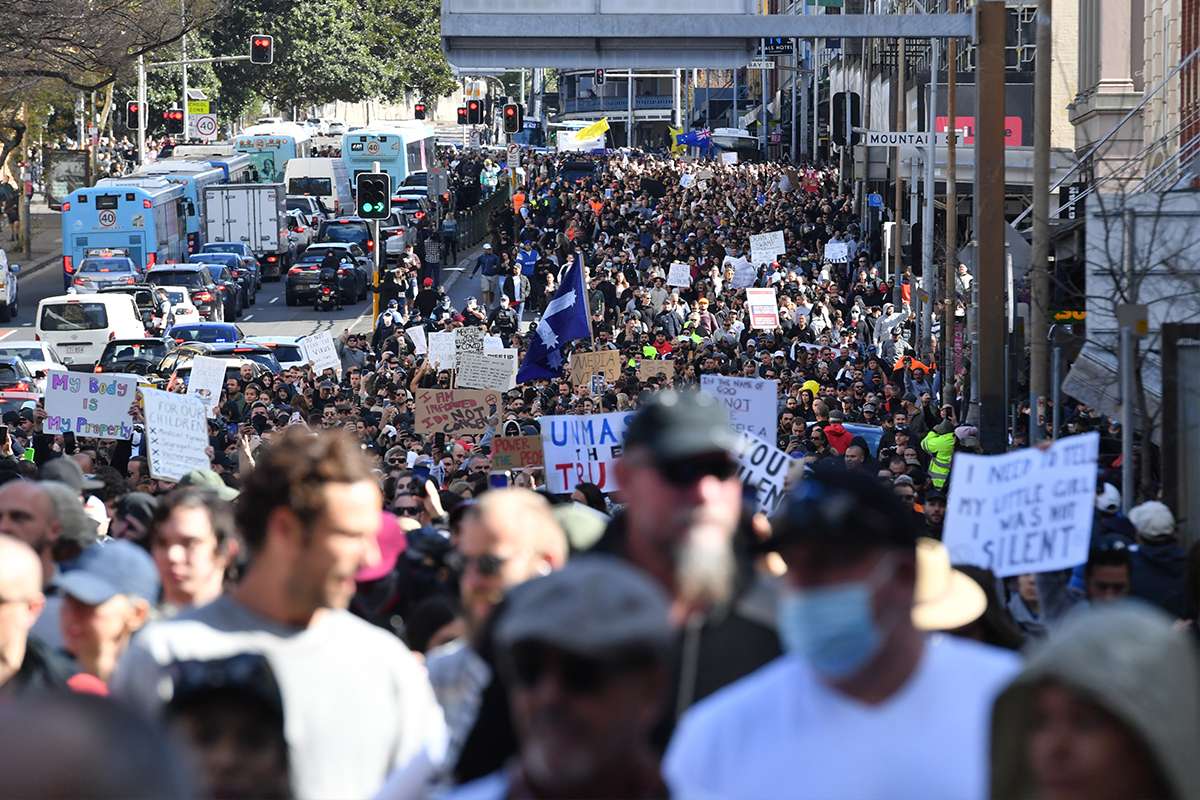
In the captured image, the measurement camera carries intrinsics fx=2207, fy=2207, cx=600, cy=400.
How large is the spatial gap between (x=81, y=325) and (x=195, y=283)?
6520 millimetres

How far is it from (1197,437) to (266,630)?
9335mm

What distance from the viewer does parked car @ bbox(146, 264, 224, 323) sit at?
44372 millimetres

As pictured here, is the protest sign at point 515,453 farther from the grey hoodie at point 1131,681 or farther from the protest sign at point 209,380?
the grey hoodie at point 1131,681

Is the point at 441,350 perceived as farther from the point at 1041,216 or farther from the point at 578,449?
the point at 578,449

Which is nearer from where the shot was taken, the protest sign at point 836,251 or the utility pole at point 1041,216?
the utility pole at point 1041,216

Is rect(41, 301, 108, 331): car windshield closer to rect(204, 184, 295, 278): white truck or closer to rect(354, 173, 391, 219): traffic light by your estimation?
rect(354, 173, 391, 219): traffic light

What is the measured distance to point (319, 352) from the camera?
2850 centimetres

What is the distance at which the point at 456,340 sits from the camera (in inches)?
1046

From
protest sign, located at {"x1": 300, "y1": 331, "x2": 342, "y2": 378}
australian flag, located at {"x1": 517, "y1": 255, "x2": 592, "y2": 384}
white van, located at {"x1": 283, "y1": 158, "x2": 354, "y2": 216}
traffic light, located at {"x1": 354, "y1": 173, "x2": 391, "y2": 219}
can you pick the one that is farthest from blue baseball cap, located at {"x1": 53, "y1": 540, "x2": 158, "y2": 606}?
white van, located at {"x1": 283, "y1": 158, "x2": 354, "y2": 216}

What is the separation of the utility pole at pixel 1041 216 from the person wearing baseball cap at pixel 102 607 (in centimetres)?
1242


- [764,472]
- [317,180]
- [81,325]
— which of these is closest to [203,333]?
[81,325]

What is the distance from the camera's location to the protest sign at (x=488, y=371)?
2236 centimetres

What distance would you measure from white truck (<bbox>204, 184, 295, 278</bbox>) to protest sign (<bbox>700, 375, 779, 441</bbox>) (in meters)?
42.8

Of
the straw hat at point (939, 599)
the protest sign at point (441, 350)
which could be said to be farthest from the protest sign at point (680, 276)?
the straw hat at point (939, 599)
